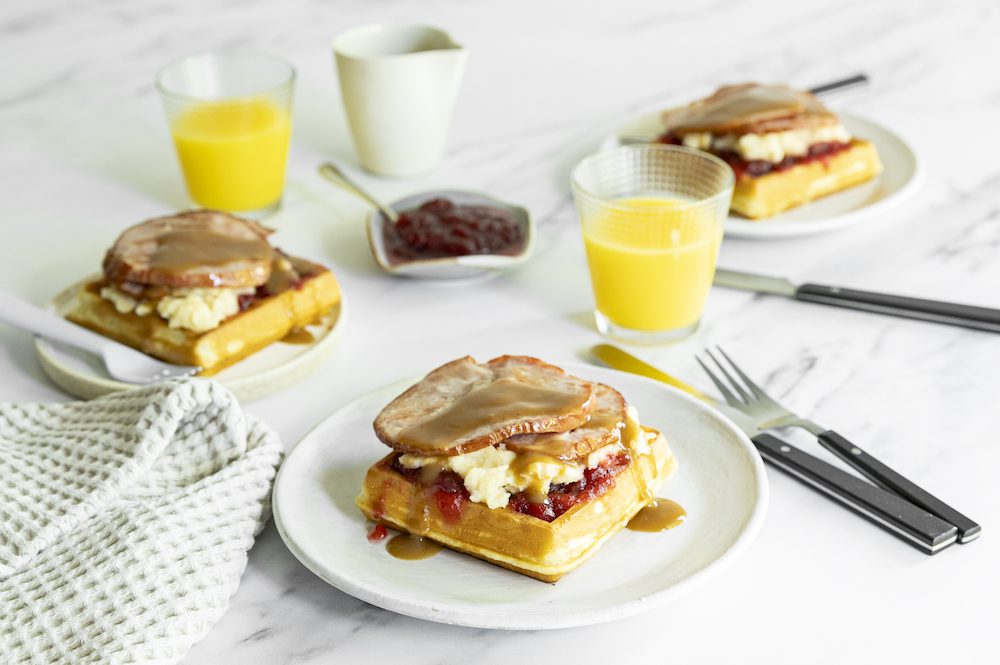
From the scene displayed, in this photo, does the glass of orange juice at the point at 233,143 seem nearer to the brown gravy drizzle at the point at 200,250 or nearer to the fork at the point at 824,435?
the brown gravy drizzle at the point at 200,250

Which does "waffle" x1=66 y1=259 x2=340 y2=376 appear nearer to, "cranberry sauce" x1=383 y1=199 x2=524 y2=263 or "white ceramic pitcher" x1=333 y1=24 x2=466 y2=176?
"cranberry sauce" x1=383 y1=199 x2=524 y2=263

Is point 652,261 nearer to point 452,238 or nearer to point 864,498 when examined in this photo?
point 452,238

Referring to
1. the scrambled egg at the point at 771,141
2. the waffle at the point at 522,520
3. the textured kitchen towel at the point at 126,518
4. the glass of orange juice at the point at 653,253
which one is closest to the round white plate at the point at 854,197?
the scrambled egg at the point at 771,141

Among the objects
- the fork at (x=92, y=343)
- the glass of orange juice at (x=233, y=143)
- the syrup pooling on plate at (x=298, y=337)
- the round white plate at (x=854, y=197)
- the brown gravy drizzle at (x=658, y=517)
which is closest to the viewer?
the brown gravy drizzle at (x=658, y=517)

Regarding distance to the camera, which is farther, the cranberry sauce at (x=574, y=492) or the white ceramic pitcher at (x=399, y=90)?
the white ceramic pitcher at (x=399, y=90)

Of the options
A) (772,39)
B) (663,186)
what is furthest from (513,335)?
(772,39)

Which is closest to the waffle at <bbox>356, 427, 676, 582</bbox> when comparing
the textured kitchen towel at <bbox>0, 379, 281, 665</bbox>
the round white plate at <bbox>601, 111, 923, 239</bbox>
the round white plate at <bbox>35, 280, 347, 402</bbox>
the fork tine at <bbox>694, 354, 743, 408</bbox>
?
the textured kitchen towel at <bbox>0, 379, 281, 665</bbox>

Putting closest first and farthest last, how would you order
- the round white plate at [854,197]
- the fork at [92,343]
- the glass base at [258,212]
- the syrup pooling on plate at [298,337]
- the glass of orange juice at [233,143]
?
the fork at [92,343] → the syrup pooling on plate at [298,337] → the round white plate at [854,197] → the glass of orange juice at [233,143] → the glass base at [258,212]

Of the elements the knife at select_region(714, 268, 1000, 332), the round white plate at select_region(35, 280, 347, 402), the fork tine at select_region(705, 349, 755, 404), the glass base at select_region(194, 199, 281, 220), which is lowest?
the knife at select_region(714, 268, 1000, 332)
